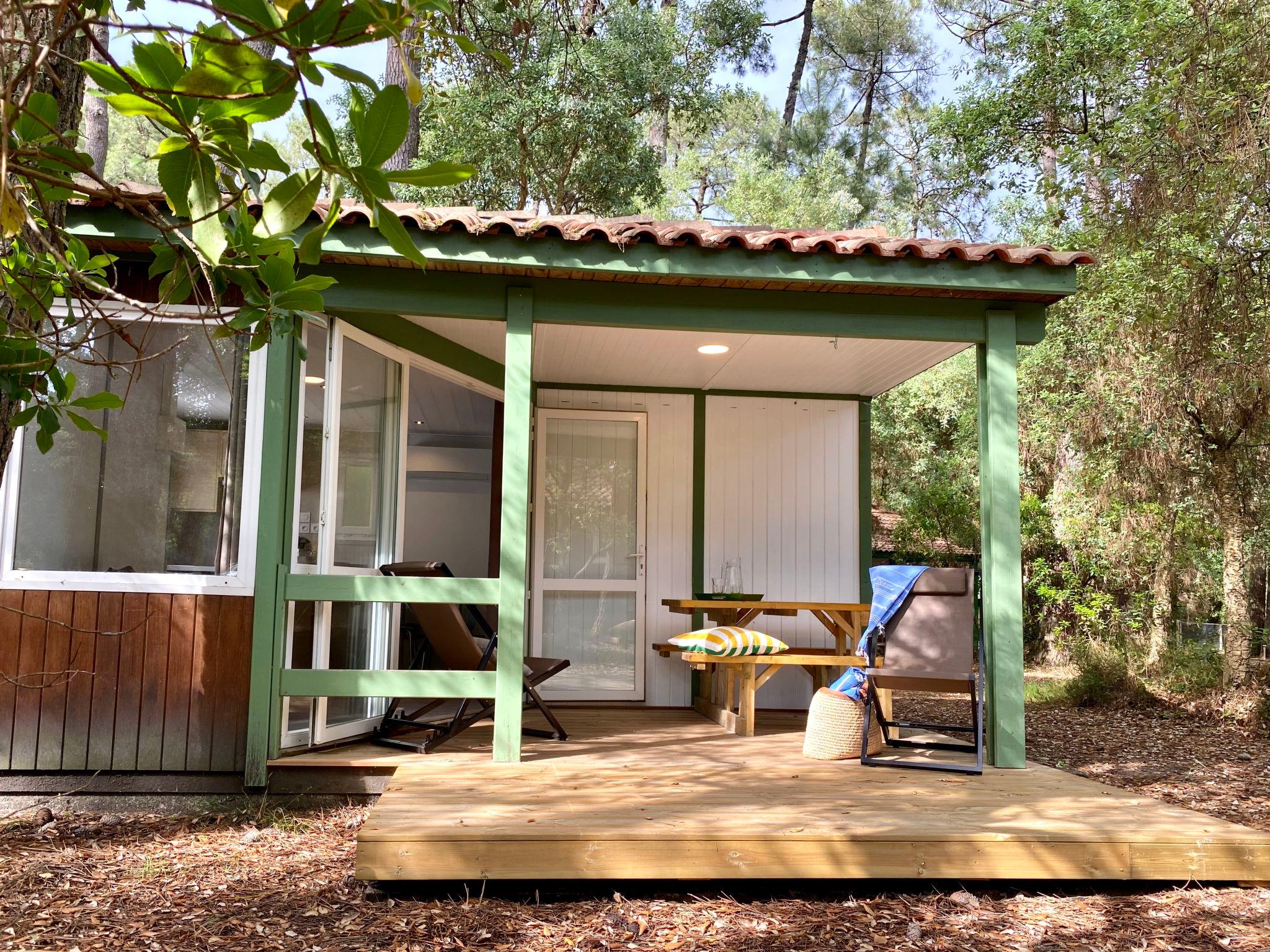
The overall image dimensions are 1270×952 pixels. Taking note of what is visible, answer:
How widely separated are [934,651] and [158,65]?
4.40 meters

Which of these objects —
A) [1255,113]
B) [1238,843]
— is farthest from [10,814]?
[1255,113]

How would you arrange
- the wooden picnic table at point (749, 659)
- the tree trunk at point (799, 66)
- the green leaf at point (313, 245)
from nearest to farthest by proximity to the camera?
the green leaf at point (313, 245) → the wooden picnic table at point (749, 659) → the tree trunk at point (799, 66)

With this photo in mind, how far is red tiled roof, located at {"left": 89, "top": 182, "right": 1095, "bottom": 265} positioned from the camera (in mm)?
4359

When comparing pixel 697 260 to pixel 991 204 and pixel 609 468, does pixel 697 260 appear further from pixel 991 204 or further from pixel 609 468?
pixel 991 204

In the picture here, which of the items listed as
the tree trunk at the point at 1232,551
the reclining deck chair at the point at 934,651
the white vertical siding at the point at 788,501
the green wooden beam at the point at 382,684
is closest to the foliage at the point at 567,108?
the white vertical siding at the point at 788,501

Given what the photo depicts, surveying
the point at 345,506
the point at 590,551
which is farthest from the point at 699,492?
the point at 345,506

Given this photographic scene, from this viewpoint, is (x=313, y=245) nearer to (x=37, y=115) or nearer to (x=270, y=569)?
(x=37, y=115)

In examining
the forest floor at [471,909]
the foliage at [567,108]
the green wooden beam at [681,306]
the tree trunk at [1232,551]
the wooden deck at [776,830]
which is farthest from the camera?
the foliage at [567,108]

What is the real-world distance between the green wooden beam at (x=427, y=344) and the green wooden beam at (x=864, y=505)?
8.83ft

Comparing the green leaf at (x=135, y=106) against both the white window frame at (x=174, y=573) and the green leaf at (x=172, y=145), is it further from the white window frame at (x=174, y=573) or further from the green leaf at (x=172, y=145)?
the white window frame at (x=174, y=573)

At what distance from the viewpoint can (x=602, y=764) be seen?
15.1 ft

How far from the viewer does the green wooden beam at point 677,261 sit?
4.30m

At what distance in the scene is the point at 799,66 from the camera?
19.5 m

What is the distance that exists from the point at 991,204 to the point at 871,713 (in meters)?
14.7
